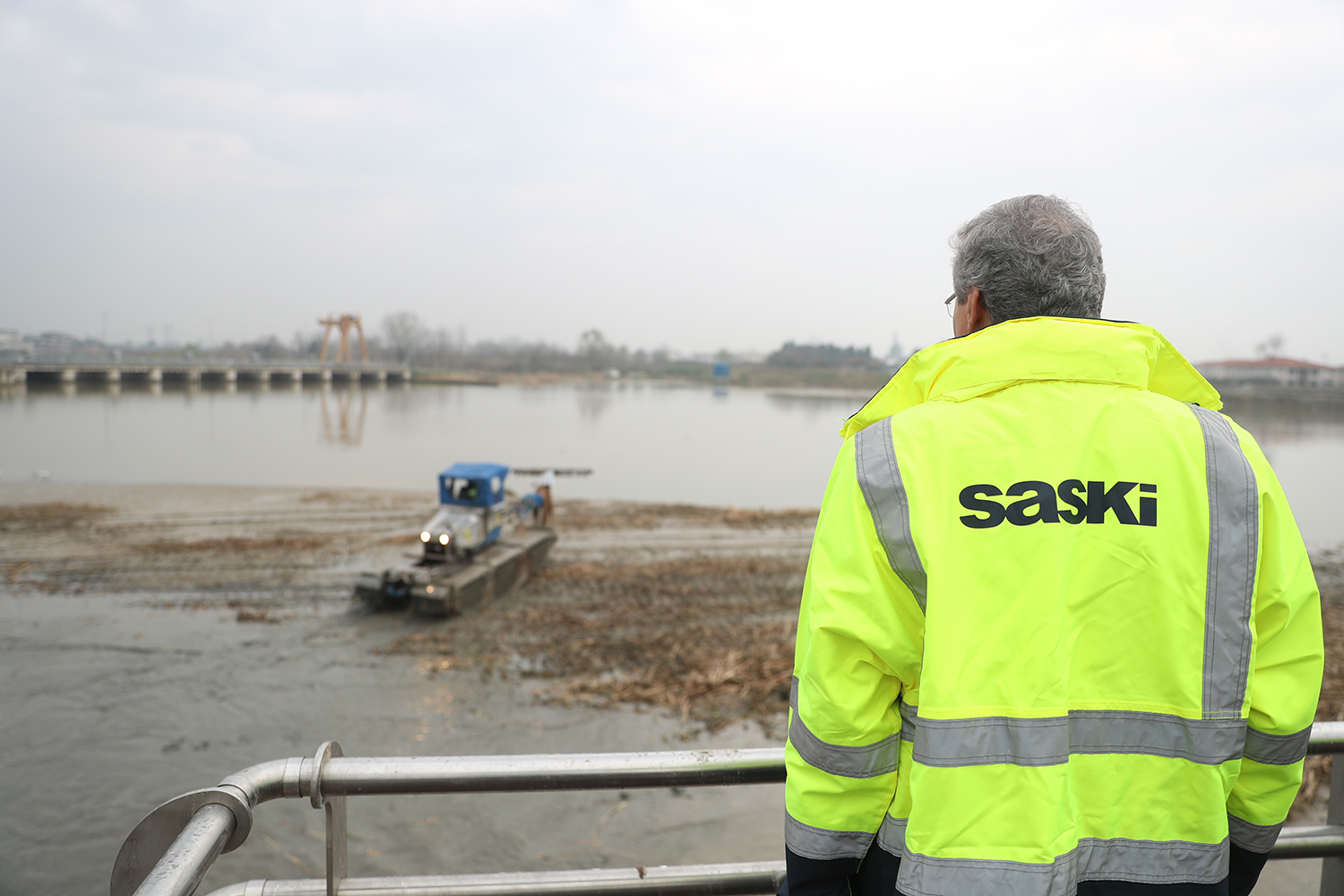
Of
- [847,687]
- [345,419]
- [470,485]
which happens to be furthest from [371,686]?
[345,419]

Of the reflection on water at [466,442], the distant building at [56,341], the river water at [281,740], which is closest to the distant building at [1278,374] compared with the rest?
the reflection on water at [466,442]

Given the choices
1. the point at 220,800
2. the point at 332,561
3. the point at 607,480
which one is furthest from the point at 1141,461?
the point at 607,480

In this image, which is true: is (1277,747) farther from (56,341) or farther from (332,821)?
(56,341)

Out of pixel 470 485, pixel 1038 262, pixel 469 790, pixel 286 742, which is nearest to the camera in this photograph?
pixel 1038 262

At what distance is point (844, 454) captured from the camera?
4.49 ft

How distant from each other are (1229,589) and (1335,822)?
4.78 ft

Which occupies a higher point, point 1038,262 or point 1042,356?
point 1038,262

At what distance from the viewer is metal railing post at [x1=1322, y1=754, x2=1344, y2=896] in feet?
6.67

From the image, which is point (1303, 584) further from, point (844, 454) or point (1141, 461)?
point (844, 454)

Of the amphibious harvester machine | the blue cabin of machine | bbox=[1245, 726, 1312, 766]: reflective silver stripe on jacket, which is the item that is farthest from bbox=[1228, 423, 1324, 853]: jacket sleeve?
the blue cabin of machine

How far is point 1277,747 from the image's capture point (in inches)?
51.2

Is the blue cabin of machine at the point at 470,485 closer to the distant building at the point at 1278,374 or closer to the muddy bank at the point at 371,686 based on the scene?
the muddy bank at the point at 371,686

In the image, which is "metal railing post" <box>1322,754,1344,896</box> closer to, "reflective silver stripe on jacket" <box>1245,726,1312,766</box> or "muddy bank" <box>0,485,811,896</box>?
"reflective silver stripe on jacket" <box>1245,726,1312,766</box>

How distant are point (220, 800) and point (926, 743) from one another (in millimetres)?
1299
